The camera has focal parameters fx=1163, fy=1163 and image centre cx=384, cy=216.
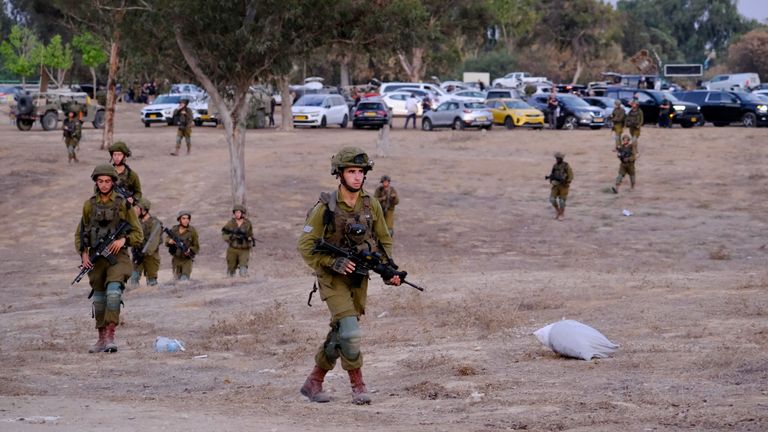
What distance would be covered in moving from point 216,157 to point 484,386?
2565 cm

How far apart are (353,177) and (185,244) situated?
906cm

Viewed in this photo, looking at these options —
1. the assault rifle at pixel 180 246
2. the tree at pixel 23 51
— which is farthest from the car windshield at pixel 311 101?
the assault rifle at pixel 180 246

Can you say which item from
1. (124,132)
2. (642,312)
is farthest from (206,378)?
(124,132)

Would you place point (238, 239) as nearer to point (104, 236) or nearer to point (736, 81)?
point (104, 236)

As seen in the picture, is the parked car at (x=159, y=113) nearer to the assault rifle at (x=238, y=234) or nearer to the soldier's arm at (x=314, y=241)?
the assault rifle at (x=238, y=234)

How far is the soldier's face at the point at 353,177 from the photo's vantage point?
26.2 ft

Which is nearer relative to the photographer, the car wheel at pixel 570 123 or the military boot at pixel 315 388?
→ the military boot at pixel 315 388

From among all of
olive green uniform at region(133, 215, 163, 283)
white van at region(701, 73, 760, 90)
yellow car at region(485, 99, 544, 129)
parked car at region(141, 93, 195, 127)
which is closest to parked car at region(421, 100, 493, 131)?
yellow car at region(485, 99, 544, 129)

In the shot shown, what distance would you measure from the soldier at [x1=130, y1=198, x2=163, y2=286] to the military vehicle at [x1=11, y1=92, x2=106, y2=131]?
89.2ft

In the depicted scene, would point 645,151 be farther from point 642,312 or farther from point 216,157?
point 642,312

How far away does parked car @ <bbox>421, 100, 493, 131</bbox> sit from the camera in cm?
4400

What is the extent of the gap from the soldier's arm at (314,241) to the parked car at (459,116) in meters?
36.2

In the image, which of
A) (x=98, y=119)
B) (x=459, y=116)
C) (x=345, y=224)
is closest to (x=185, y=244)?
(x=345, y=224)

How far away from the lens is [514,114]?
4456 centimetres
